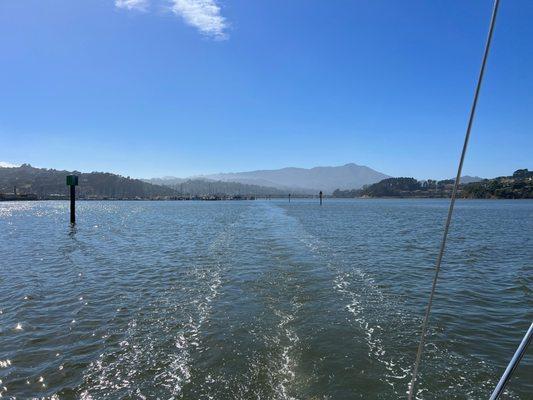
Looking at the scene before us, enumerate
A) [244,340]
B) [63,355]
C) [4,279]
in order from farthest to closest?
[4,279] → [244,340] → [63,355]

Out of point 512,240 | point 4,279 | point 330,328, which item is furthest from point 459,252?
point 4,279

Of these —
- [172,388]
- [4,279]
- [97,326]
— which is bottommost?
[4,279]

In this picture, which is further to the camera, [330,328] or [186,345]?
[330,328]

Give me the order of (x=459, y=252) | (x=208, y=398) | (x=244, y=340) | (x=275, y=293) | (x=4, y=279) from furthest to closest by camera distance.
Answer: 1. (x=459, y=252)
2. (x=4, y=279)
3. (x=275, y=293)
4. (x=244, y=340)
5. (x=208, y=398)

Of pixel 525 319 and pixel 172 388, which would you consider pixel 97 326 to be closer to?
pixel 172 388

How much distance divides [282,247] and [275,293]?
10.9 meters

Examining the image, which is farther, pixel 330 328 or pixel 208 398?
pixel 330 328

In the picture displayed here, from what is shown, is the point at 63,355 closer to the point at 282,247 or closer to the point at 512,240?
the point at 282,247

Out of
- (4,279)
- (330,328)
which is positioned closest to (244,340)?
(330,328)

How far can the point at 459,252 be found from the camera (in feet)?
71.7

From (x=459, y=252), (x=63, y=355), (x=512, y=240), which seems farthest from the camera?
(x=512, y=240)

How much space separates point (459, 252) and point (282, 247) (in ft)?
36.1

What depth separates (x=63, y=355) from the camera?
752 cm

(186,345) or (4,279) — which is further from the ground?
(186,345)
